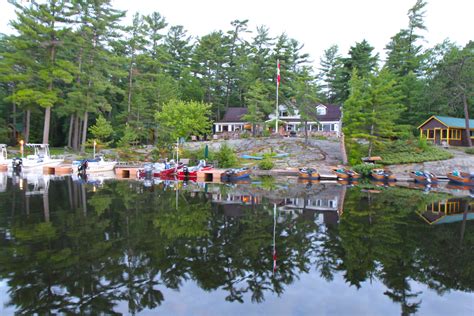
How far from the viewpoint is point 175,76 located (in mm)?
63656

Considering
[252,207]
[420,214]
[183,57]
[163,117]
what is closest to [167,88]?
[163,117]

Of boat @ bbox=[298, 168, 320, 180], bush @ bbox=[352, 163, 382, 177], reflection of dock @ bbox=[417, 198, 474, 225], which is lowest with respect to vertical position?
reflection of dock @ bbox=[417, 198, 474, 225]

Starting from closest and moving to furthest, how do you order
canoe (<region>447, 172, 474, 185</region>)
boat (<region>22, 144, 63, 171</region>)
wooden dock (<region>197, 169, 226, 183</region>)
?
canoe (<region>447, 172, 474, 185</region>) < wooden dock (<region>197, 169, 226, 183</region>) < boat (<region>22, 144, 63, 171</region>)

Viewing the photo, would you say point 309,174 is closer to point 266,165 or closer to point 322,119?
point 266,165

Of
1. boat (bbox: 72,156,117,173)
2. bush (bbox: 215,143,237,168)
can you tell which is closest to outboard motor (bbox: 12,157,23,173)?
boat (bbox: 72,156,117,173)

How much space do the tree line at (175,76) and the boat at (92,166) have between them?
7.61m

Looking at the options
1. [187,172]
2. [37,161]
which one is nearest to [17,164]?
[37,161]

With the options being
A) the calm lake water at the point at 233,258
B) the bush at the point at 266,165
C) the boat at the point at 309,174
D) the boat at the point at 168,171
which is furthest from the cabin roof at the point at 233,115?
the calm lake water at the point at 233,258

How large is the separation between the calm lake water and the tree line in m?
22.8

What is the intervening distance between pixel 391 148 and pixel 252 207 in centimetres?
2488

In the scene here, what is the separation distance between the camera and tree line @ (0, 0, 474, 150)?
128 feet

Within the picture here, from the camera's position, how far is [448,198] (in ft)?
64.4

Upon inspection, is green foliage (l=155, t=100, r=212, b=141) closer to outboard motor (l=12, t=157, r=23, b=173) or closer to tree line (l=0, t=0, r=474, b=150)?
tree line (l=0, t=0, r=474, b=150)

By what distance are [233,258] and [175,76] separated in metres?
58.6
